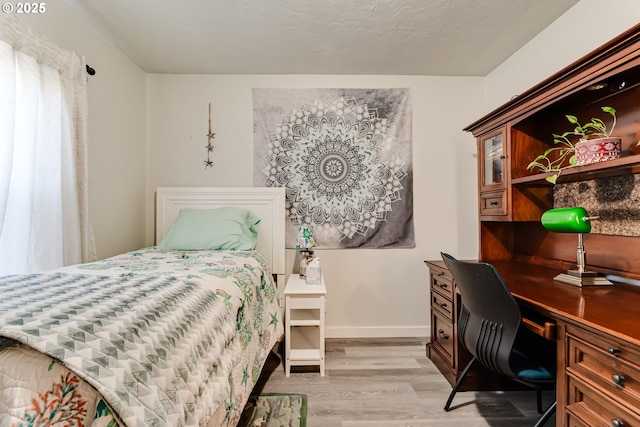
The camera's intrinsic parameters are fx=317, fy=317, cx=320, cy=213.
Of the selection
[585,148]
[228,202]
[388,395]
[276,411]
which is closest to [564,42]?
[585,148]

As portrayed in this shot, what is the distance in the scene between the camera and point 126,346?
0.76m

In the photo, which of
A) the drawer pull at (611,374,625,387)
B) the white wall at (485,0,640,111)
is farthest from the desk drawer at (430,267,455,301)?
the white wall at (485,0,640,111)

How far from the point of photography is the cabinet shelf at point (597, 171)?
127 cm

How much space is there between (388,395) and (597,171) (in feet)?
5.24

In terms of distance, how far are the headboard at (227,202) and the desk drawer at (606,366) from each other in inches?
79.9

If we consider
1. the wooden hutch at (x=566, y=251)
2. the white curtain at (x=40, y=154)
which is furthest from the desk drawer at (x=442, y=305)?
the white curtain at (x=40, y=154)

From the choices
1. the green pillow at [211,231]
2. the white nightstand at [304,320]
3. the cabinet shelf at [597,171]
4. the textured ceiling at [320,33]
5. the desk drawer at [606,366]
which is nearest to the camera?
the desk drawer at [606,366]

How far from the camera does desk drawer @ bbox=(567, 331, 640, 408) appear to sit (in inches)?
36.0

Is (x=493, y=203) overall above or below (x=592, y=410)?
above

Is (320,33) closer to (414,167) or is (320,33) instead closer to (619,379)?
(414,167)

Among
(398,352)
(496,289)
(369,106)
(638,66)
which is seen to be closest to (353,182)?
(369,106)

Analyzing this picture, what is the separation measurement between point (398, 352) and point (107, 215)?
2.40 m

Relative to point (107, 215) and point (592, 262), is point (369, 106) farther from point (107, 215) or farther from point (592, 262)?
point (107, 215)

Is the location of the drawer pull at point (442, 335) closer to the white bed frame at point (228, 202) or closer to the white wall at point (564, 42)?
the white bed frame at point (228, 202)
